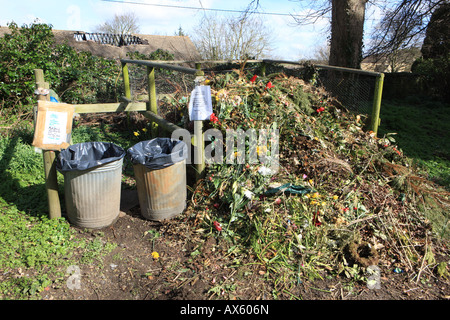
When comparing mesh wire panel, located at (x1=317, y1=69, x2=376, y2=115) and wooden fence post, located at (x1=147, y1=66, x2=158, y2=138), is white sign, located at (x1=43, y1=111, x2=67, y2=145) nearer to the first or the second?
wooden fence post, located at (x1=147, y1=66, x2=158, y2=138)

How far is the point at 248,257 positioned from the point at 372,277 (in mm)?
1124

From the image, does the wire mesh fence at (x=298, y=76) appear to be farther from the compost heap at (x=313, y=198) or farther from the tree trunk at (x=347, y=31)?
the compost heap at (x=313, y=198)

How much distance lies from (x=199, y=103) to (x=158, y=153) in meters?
0.74

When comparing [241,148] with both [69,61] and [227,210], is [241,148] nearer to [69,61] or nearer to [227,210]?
[227,210]

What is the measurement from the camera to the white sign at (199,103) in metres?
3.87

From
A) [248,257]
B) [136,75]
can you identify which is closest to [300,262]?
[248,257]

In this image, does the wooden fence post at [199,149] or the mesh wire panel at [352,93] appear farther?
the mesh wire panel at [352,93]

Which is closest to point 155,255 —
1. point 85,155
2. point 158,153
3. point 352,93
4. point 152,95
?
point 158,153

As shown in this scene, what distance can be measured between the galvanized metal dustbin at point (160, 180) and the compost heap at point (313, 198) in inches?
11.3

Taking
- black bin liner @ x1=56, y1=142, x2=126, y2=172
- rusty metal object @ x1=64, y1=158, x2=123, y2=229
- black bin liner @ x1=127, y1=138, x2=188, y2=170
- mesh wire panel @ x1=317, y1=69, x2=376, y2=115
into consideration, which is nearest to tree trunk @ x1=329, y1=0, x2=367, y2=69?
mesh wire panel @ x1=317, y1=69, x2=376, y2=115

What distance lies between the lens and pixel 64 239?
11.0 feet

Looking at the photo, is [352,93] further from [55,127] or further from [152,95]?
[55,127]

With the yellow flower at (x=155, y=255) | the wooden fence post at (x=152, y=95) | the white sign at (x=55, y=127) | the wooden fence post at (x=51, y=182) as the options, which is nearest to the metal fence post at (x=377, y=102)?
the wooden fence post at (x=152, y=95)

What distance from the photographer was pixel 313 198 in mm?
3604
